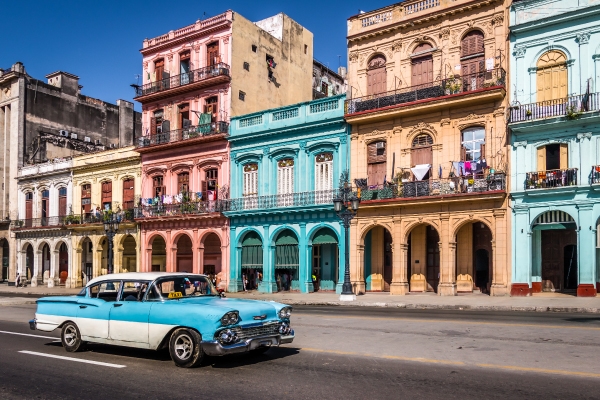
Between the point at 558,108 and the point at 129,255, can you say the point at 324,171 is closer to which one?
the point at 558,108

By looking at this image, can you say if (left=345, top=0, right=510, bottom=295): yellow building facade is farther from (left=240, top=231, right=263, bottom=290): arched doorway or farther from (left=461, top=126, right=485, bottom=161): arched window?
(left=240, top=231, right=263, bottom=290): arched doorway

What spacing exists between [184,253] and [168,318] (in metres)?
30.6

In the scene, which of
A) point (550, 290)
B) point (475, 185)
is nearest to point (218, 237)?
point (475, 185)

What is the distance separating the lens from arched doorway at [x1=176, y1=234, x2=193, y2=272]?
128 ft

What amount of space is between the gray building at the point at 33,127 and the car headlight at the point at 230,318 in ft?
145

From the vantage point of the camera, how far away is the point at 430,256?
29406mm

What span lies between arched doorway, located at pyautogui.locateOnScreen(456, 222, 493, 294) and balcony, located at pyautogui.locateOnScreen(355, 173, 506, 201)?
79.9 inches

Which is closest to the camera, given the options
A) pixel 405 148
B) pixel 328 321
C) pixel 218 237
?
pixel 328 321

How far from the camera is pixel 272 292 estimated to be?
1292 inches

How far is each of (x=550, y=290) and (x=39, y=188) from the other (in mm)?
37346

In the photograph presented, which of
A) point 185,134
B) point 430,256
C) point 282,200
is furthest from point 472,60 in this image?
point 185,134

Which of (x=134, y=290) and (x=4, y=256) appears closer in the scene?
(x=134, y=290)

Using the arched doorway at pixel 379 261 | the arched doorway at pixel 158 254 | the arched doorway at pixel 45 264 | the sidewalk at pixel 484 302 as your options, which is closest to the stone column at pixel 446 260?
the sidewalk at pixel 484 302

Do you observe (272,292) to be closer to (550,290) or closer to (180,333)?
(550,290)
